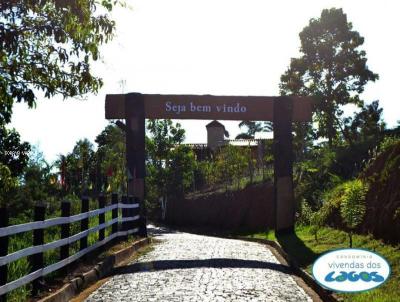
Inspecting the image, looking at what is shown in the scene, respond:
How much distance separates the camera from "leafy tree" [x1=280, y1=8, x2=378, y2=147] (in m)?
38.8

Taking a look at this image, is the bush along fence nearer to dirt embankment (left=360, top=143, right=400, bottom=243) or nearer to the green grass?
the green grass

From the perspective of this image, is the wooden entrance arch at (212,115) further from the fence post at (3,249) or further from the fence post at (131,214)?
the fence post at (3,249)

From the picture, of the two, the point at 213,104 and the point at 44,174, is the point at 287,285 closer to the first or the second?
the point at 213,104

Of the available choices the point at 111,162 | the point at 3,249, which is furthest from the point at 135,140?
the point at 111,162

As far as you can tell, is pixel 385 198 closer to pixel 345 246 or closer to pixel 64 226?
pixel 345 246

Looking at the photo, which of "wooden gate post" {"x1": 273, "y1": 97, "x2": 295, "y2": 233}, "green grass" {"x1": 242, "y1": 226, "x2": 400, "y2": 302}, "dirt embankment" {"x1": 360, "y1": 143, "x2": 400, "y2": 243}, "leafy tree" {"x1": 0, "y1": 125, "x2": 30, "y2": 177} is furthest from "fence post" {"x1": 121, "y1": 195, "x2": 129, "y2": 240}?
"leafy tree" {"x1": 0, "y1": 125, "x2": 30, "y2": 177}

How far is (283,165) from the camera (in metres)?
21.6

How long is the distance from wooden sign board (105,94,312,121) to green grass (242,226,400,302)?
15.9ft

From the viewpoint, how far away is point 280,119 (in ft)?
70.6

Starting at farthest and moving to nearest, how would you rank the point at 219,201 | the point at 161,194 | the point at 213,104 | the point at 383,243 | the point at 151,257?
the point at 161,194 < the point at 219,201 < the point at 213,104 < the point at 151,257 < the point at 383,243

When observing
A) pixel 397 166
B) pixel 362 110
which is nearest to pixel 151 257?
pixel 397 166

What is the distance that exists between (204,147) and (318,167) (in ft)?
120

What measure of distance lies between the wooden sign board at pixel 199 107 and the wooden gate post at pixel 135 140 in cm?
21

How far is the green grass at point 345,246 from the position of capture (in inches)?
307
